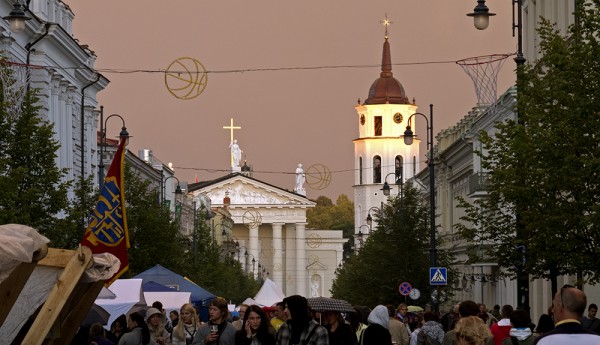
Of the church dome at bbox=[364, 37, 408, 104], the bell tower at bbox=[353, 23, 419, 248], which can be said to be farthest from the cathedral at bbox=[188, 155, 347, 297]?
the church dome at bbox=[364, 37, 408, 104]

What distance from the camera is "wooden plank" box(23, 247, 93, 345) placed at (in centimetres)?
941

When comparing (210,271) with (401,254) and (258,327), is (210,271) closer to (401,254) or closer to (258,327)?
(401,254)

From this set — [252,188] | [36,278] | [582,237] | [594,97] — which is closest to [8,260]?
[36,278]

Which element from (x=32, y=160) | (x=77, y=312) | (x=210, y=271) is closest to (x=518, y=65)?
(x=32, y=160)

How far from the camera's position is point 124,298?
27125 mm

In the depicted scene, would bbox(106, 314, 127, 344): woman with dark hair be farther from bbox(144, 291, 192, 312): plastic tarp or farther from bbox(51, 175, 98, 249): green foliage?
bbox(144, 291, 192, 312): plastic tarp

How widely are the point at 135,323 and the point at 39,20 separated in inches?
1482

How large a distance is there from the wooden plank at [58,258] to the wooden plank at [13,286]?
2.08 feet

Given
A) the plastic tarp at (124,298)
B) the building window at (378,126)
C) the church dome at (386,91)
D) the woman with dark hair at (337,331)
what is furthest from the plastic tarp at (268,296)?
the church dome at (386,91)

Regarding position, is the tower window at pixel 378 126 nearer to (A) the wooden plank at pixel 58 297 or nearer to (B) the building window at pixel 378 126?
(B) the building window at pixel 378 126

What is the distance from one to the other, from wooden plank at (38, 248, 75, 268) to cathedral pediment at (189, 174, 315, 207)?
176 meters

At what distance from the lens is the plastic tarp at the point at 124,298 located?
26.8 m

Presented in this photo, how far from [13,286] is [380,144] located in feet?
553

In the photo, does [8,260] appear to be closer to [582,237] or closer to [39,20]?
[582,237]
